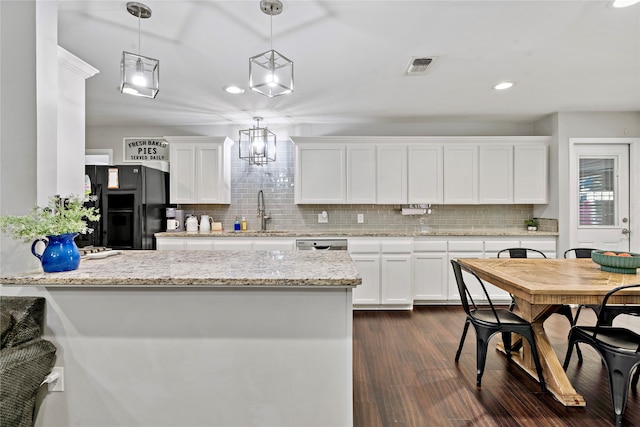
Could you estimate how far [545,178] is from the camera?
4.37m

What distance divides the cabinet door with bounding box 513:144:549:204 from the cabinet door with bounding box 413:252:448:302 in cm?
142

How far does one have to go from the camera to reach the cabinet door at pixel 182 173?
14.6 feet

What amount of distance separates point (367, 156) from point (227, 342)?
330 centimetres

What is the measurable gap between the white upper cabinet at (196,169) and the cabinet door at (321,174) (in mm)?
1066

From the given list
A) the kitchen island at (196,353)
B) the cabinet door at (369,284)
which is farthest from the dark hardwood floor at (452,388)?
the cabinet door at (369,284)

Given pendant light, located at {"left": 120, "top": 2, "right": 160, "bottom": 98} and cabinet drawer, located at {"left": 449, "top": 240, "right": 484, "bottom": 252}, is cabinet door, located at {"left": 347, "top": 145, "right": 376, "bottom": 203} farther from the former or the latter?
pendant light, located at {"left": 120, "top": 2, "right": 160, "bottom": 98}

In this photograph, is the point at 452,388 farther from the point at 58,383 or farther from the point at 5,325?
the point at 5,325

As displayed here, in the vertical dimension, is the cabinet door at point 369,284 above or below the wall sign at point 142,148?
below

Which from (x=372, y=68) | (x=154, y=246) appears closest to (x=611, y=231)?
(x=372, y=68)

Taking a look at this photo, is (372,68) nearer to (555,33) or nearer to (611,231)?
(555,33)

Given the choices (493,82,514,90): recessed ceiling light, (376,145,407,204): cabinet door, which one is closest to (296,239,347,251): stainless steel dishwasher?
(376,145,407,204): cabinet door

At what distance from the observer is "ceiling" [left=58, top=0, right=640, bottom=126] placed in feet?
6.84

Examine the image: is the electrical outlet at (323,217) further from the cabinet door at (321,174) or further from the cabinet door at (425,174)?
the cabinet door at (425,174)

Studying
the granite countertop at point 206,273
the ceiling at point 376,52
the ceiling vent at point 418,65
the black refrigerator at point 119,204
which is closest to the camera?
the granite countertop at point 206,273
